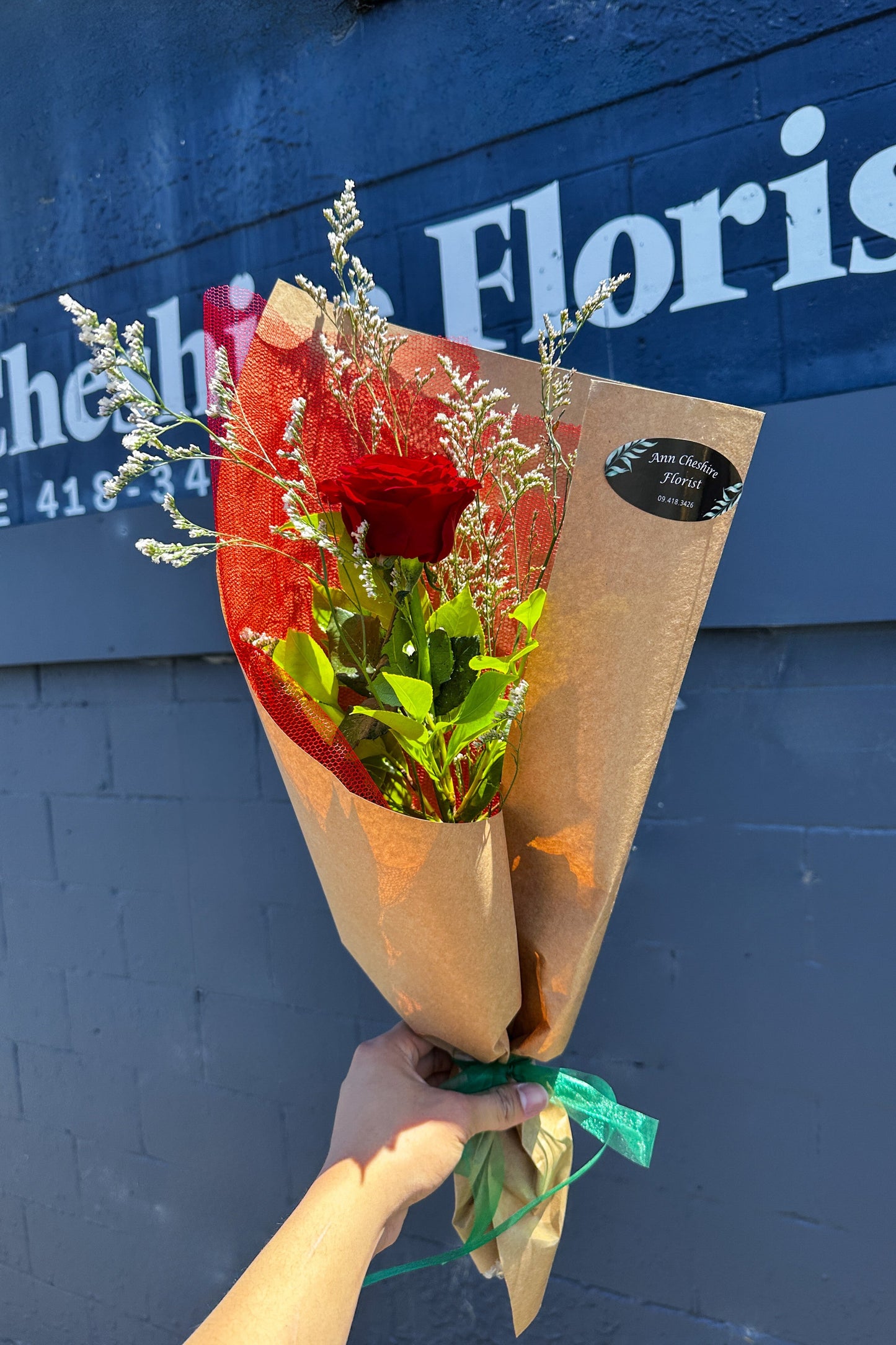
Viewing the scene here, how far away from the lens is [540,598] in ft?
3.24

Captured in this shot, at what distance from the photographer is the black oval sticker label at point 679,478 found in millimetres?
1021

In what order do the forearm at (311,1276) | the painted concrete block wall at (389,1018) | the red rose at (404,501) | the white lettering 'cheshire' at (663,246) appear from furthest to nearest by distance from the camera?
the painted concrete block wall at (389,1018)
the white lettering 'cheshire' at (663,246)
the forearm at (311,1276)
the red rose at (404,501)

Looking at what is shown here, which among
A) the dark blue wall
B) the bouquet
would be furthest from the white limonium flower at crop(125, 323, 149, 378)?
the dark blue wall

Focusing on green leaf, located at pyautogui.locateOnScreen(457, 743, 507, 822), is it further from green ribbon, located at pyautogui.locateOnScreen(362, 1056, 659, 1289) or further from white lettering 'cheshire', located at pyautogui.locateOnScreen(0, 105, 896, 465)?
white lettering 'cheshire', located at pyautogui.locateOnScreen(0, 105, 896, 465)

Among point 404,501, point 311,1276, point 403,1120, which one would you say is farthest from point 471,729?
point 311,1276

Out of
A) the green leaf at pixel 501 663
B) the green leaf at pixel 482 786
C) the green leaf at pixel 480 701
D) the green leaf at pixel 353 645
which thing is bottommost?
the green leaf at pixel 482 786

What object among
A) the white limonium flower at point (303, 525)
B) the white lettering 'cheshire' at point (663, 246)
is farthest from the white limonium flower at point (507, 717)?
the white lettering 'cheshire' at point (663, 246)

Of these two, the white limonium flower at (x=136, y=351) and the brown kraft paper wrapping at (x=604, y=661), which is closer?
the white limonium flower at (x=136, y=351)

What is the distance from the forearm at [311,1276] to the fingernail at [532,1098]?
20 cm

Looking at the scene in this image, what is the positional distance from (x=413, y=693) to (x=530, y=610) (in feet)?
0.61

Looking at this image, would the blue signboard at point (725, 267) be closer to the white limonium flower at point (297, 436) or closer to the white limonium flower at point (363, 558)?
the white limonium flower at point (297, 436)

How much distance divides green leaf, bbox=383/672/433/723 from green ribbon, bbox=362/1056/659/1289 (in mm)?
527

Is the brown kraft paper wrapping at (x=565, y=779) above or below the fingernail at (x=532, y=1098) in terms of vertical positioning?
above

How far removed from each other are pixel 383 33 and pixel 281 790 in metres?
1.60
